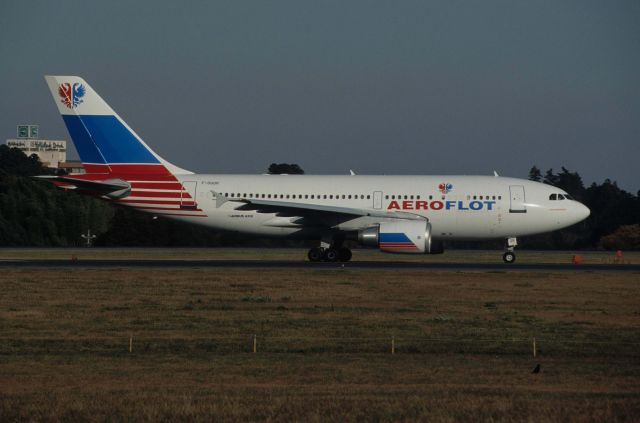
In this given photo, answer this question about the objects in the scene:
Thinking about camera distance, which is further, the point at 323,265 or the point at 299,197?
the point at 299,197

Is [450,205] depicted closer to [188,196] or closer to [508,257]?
[508,257]

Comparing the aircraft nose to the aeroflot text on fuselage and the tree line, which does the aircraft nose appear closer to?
the aeroflot text on fuselage

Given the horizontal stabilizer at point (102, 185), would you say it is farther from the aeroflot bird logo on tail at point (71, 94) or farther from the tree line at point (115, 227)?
the tree line at point (115, 227)

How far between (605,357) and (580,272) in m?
20.1

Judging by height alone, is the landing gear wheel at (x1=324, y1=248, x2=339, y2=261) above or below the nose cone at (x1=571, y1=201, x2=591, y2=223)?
below

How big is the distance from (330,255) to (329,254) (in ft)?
0.21

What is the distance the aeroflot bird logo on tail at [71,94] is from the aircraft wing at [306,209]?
331 inches

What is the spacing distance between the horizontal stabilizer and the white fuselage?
102 inches

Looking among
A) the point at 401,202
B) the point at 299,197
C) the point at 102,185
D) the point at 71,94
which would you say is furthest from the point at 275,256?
the point at 71,94

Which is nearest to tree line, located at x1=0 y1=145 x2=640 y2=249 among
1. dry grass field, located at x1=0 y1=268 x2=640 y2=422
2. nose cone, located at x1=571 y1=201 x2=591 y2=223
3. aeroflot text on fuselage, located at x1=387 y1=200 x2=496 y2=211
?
aeroflot text on fuselage, located at x1=387 y1=200 x2=496 y2=211

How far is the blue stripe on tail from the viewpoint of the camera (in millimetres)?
46969

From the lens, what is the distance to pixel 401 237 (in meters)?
42.3

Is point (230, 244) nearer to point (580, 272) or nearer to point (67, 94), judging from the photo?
point (67, 94)

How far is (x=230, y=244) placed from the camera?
72.7 metres
